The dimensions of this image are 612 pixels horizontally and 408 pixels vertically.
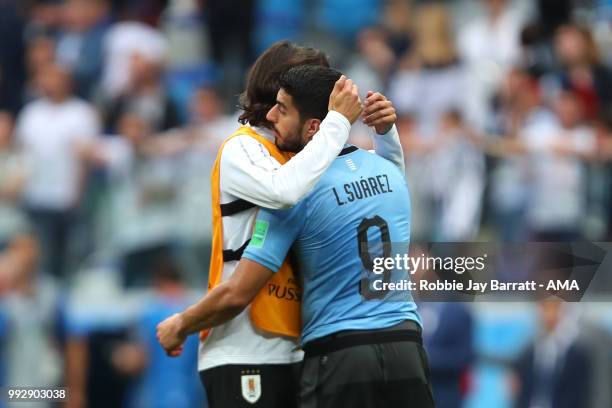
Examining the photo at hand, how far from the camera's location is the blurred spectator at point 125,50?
1333 cm

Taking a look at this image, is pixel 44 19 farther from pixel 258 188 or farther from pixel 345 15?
pixel 258 188

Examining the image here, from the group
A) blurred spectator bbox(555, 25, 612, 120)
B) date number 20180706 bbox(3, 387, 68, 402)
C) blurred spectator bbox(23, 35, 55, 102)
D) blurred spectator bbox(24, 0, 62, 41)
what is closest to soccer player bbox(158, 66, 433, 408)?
date number 20180706 bbox(3, 387, 68, 402)

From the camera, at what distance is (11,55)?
47.7 feet

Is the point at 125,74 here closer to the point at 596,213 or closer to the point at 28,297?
the point at 28,297

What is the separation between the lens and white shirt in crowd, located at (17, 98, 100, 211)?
1185cm

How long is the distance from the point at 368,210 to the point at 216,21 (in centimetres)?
898

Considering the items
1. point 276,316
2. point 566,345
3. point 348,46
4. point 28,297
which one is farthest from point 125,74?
point 276,316

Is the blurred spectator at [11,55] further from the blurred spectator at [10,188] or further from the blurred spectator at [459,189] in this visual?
the blurred spectator at [459,189]

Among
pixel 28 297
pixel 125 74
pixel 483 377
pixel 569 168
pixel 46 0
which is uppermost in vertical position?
pixel 46 0

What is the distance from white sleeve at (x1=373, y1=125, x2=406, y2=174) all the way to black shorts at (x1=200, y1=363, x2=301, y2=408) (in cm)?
101

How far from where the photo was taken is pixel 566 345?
33.1 feet

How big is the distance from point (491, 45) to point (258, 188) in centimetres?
787

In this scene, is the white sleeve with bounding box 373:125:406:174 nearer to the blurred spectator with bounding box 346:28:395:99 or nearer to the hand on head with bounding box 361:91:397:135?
the hand on head with bounding box 361:91:397:135

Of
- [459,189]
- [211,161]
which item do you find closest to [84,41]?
[211,161]
